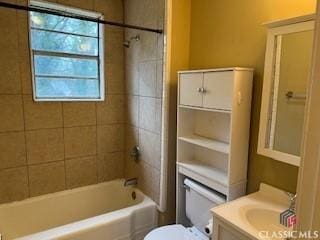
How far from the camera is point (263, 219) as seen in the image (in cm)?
139

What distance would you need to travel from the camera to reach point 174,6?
1.96m

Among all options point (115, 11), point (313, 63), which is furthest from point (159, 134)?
point (313, 63)

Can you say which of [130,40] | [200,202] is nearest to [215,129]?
[200,202]

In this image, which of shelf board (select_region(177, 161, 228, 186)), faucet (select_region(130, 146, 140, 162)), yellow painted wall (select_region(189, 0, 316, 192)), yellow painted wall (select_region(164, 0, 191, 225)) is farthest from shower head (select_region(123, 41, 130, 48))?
shelf board (select_region(177, 161, 228, 186))

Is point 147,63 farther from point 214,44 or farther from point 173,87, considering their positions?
point 214,44

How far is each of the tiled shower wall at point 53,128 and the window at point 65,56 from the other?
89 mm

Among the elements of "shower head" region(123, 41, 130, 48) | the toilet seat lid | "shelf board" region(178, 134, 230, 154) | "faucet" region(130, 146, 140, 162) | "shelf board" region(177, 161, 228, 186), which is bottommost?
the toilet seat lid

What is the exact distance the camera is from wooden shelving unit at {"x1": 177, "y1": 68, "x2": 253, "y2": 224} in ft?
5.05

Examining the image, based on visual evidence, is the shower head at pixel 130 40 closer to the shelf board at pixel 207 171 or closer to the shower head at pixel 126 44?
the shower head at pixel 126 44

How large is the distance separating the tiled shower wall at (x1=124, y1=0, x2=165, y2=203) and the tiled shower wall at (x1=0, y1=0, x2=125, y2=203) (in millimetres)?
168

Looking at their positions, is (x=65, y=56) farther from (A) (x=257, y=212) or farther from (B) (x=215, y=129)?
(A) (x=257, y=212)

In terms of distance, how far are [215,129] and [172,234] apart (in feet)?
2.80

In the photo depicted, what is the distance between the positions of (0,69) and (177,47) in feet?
4.99

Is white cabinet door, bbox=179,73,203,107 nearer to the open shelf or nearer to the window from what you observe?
the open shelf
